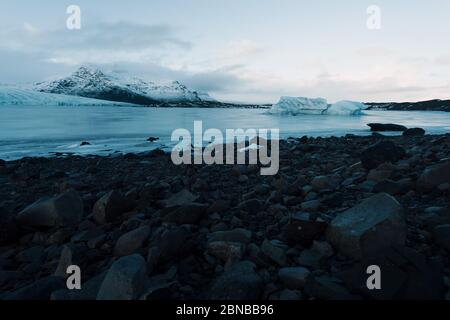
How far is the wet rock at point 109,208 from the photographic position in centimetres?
398

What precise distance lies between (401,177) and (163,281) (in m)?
3.82

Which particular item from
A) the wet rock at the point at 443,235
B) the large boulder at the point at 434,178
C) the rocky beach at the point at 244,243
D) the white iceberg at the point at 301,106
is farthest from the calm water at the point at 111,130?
the white iceberg at the point at 301,106

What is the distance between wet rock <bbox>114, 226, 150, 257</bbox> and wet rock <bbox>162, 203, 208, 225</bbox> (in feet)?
1.56

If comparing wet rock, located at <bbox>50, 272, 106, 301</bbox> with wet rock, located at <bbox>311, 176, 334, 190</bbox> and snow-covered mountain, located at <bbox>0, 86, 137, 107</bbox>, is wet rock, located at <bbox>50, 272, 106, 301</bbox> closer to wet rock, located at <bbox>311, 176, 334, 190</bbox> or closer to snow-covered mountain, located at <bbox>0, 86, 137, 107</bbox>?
wet rock, located at <bbox>311, 176, 334, 190</bbox>

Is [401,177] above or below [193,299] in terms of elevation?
above

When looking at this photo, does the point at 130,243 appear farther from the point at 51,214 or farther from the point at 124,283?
the point at 51,214

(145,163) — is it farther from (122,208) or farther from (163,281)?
(163,281)

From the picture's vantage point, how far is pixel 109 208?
13.1ft

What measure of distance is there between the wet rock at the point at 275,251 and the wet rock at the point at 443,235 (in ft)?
3.91

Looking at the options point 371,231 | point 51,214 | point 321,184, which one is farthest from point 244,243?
point 51,214

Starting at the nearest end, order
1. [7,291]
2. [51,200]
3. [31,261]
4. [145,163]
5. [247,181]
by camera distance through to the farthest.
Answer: [7,291] → [31,261] → [51,200] → [247,181] → [145,163]

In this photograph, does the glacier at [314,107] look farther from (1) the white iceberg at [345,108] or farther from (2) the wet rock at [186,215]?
(2) the wet rock at [186,215]
